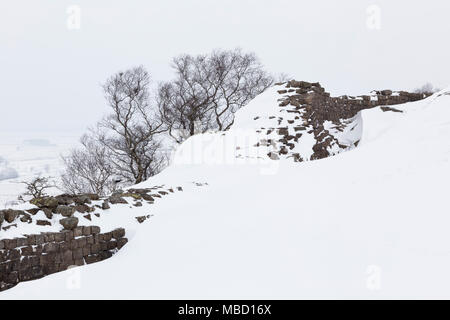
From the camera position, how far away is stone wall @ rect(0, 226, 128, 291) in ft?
11.1

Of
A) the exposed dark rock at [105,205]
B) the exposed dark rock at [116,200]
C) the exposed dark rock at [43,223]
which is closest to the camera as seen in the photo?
the exposed dark rock at [43,223]

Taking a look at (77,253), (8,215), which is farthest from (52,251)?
(8,215)

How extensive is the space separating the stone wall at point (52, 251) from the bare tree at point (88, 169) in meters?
15.5

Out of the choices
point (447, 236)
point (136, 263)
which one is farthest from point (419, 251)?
point (136, 263)

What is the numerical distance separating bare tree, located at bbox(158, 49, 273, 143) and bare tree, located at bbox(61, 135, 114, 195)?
4616 mm

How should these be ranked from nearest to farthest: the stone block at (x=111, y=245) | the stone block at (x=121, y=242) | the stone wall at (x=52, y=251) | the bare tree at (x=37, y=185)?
the stone wall at (x=52, y=251)
the stone block at (x=111, y=245)
the stone block at (x=121, y=242)
the bare tree at (x=37, y=185)

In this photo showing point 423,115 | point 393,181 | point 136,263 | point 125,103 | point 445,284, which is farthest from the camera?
point 125,103

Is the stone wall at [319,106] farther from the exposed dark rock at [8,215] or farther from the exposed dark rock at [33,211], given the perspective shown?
the exposed dark rock at [8,215]

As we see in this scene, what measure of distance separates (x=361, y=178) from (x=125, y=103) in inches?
630

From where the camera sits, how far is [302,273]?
3172 mm

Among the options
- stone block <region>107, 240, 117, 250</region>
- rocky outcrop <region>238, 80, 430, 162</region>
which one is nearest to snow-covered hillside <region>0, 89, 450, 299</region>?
stone block <region>107, 240, 117, 250</region>

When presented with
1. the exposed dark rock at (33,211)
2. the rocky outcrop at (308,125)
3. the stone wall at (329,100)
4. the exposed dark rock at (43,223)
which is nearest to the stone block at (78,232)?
the exposed dark rock at (43,223)

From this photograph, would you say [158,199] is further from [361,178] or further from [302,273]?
[361,178]

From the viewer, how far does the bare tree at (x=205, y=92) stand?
19531 millimetres
